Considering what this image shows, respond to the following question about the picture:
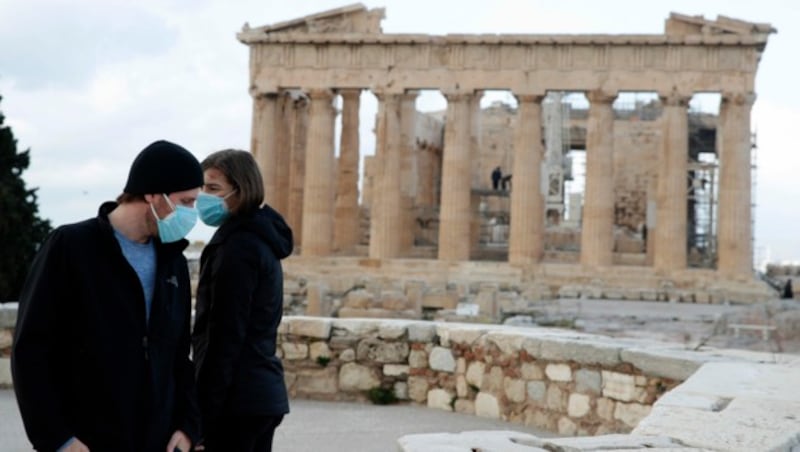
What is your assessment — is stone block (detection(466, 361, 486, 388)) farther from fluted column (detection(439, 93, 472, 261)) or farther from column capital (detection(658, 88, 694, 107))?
column capital (detection(658, 88, 694, 107))

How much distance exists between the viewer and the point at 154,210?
4387mm

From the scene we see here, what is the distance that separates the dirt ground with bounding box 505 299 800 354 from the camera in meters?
17.8

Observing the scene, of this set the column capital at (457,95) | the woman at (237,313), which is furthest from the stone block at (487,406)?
the column capital at (457,95)

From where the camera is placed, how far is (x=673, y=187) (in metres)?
37.3

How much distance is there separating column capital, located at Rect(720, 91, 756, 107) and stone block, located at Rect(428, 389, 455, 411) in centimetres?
2948

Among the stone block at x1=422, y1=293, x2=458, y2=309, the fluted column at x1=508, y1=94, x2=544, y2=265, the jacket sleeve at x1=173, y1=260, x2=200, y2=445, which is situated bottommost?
the stone block at x1=422, y1=293, x2=458, y2=309

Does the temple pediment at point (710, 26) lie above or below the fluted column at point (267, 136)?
above

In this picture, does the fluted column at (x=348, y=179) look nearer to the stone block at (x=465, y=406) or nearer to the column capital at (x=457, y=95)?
the column capital at (x=457, y=95)

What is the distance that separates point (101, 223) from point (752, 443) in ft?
10.8

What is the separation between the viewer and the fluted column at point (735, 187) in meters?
36.8

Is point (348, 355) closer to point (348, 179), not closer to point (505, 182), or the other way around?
point (348, 179)

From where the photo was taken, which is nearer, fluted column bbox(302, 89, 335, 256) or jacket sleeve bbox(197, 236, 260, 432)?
jacket sleeve bbox(197, 236, 260, 432)

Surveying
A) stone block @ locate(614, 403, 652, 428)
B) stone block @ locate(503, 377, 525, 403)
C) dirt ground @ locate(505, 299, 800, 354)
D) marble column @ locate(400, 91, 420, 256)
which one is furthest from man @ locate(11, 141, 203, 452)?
marble column @ locate(400, 91, 420, 256)

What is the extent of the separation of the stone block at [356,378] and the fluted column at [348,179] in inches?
1195
